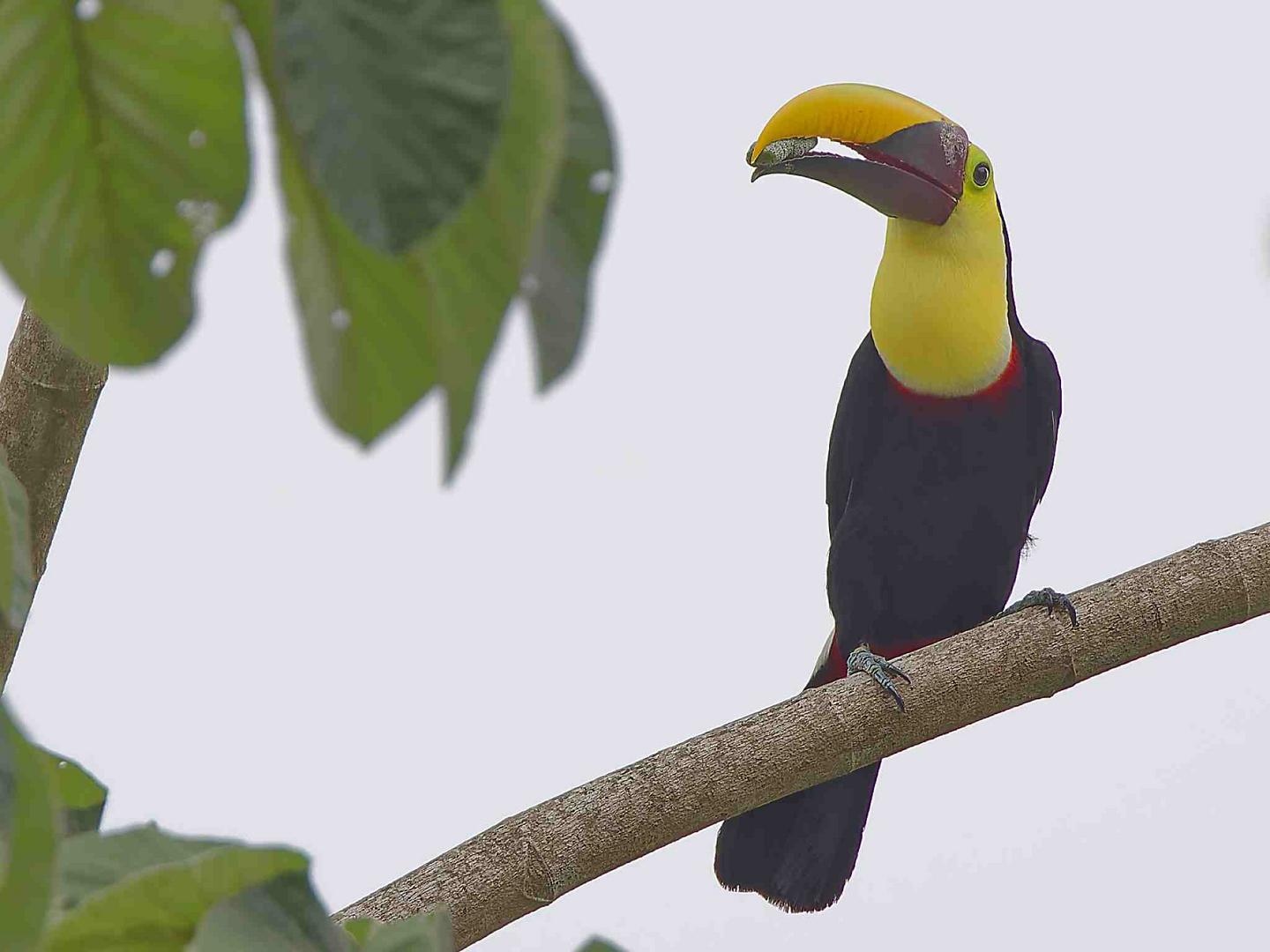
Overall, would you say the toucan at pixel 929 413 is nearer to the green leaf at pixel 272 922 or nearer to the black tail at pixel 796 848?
the black tail at pixel 796 848

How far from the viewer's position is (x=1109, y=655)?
1.18 meters

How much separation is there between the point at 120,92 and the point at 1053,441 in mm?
1701

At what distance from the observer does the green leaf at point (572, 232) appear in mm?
255

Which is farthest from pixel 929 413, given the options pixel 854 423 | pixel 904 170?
pixel 904 170

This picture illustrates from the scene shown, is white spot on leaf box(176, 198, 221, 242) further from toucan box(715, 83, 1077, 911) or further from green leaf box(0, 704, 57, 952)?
toucan box(715, 83, 1077, 911)

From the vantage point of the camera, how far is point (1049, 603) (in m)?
1.25

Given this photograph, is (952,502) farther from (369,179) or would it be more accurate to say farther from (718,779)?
(369,179)

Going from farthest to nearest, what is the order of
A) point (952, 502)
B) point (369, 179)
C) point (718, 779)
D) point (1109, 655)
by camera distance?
1. point (952, 502)
2. point (1109, 655)
3. point (718, 779)
4. point (369, 179)

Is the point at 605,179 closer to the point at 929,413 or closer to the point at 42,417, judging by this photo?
the point at 42,417

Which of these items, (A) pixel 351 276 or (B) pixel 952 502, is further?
(B) pixel 952 502

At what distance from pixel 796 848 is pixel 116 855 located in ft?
4.41

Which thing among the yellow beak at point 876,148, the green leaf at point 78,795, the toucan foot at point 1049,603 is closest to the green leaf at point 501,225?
the green leaf at point 78,795

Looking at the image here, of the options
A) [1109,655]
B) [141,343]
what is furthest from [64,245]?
[1109,655]

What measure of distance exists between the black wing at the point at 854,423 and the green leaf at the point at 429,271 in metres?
1.62
